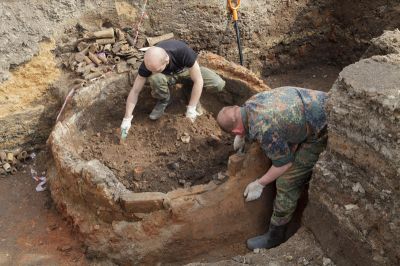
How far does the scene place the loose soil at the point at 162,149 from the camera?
16.9ft

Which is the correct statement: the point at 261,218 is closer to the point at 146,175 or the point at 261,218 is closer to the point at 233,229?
the point at 233,229

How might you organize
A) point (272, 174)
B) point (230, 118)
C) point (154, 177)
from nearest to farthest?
1. point (230, 118)
2. point (272, 174)
3. point (154, 177)

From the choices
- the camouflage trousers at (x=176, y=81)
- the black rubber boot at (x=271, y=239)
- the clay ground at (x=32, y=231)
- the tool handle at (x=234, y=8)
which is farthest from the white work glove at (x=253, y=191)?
the tool handle at (x=234, y=8)

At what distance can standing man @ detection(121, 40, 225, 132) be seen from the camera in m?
5.17

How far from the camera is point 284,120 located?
4039 millimetres

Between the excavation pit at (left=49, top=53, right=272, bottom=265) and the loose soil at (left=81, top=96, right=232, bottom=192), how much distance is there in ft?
0.04

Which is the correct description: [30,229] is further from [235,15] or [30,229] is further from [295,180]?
[235,15]

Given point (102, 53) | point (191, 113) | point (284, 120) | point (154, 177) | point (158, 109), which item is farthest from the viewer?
point (102, 53)

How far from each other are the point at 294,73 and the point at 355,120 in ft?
13.8

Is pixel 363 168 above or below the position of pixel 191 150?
above

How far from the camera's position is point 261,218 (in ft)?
15.6

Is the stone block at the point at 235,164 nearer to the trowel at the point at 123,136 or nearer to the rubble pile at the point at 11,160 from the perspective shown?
the trowel at the point at 123,136

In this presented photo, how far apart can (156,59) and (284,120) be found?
171cm

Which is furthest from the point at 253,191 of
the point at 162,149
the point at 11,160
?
the point at 11,160
